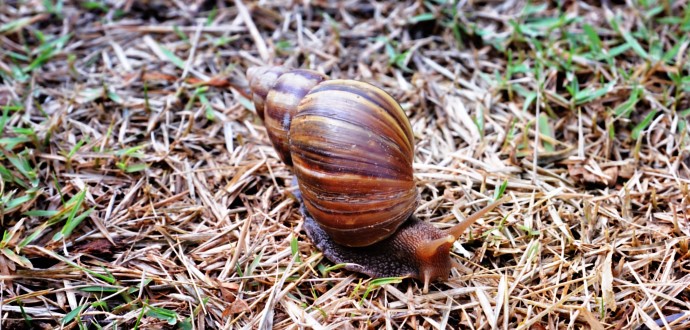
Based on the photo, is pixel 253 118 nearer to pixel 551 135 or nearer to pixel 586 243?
pixel 551 135

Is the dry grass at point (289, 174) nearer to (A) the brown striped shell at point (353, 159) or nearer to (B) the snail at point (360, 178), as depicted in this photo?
(B) the snail at point (360, 178)

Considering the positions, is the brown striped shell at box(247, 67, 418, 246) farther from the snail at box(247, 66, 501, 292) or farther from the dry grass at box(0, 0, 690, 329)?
the dry grass at box(0, 0, 690, 329)

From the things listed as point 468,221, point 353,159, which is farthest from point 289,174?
point 468,221

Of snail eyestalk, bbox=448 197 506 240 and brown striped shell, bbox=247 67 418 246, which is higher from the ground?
brown striped shell, bbox=247 67 418 246

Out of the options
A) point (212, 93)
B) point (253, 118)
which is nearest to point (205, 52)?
point (212, 93)

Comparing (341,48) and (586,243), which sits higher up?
(341,48)

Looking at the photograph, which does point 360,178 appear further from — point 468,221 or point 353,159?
point 468,221

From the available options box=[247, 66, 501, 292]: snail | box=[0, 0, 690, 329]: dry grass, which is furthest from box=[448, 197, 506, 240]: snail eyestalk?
box=[0, 0, 690, 329]: dry grass
